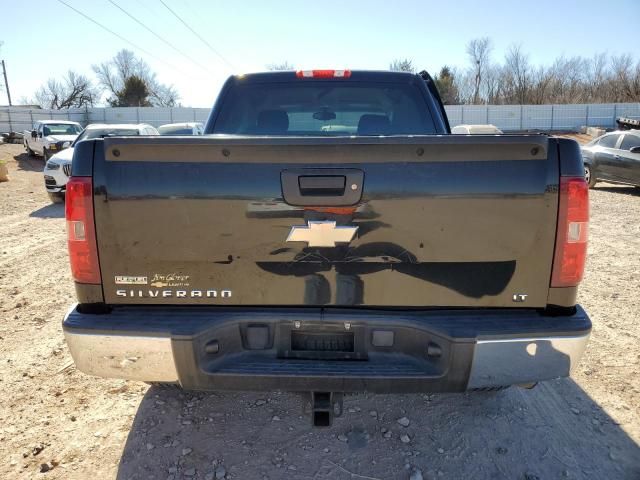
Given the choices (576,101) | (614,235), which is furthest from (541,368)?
(576,101)

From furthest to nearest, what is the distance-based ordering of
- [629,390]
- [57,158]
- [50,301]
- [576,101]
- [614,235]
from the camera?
[576,101] → [57,158] → [614,235] → [50,301] → [629,390]

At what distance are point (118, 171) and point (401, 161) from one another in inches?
49.2

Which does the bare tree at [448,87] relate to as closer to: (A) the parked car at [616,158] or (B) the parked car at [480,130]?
(A) the parked car at [616,158]

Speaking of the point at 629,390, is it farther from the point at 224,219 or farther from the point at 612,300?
the point at 224,219

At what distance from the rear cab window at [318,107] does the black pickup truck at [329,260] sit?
1606mm

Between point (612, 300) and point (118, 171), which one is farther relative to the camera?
point (612, 300)

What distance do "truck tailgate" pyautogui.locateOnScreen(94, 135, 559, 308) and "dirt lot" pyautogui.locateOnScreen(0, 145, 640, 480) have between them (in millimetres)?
1034

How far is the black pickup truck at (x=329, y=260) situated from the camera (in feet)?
6.77

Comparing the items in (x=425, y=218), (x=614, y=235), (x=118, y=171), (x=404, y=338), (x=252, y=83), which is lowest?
(x=614, y=235)

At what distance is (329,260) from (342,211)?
0.23 metres

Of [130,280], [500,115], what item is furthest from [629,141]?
[500,115]

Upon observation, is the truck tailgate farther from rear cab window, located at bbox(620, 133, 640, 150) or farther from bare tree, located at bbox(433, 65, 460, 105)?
bare tree, located at bbox(433, 65, 460, 105)

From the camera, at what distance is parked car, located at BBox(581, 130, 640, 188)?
39.5 ft

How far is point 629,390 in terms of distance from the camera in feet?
10.7
